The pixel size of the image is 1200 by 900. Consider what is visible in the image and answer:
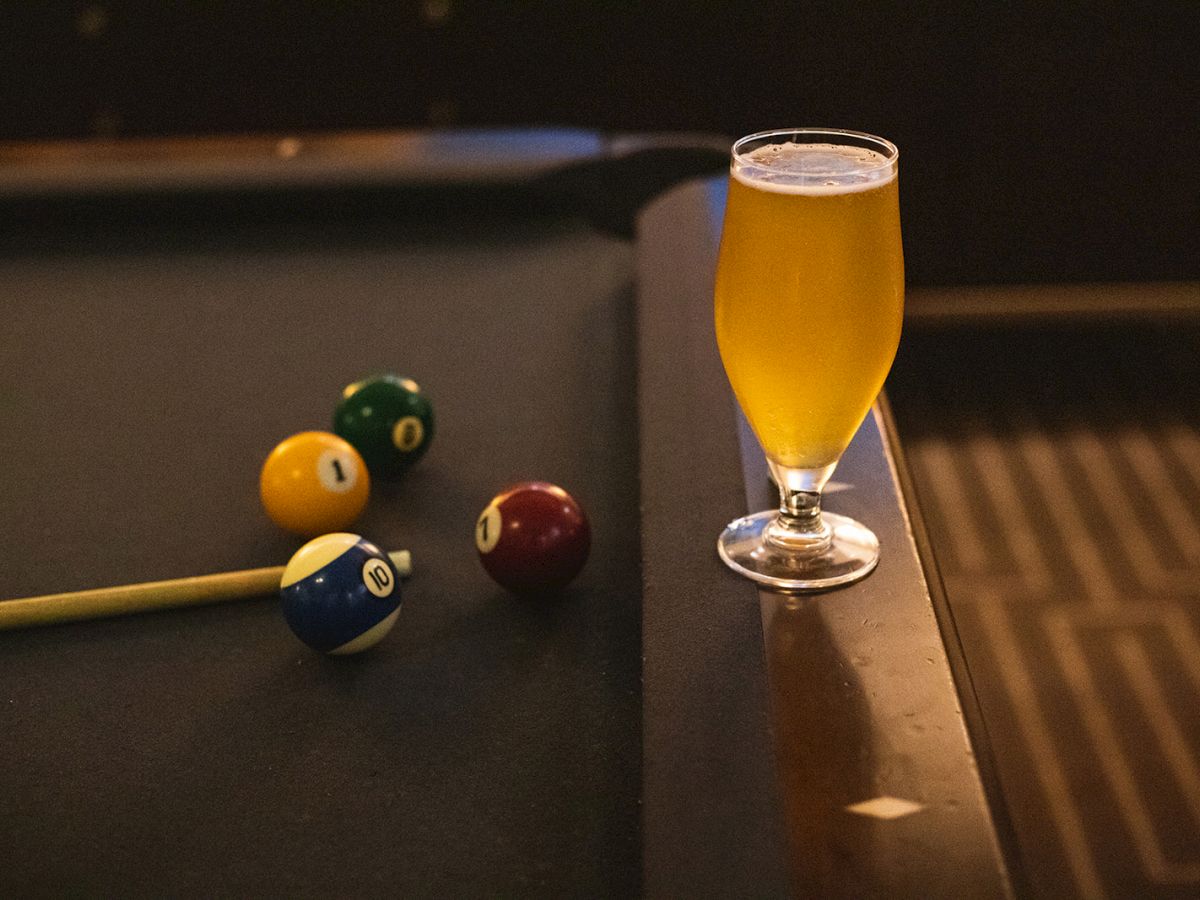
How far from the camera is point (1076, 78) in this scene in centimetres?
304

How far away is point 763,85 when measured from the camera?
10.6ft

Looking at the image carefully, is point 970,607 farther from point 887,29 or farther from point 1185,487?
point 887,29

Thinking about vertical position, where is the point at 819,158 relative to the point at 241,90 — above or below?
above

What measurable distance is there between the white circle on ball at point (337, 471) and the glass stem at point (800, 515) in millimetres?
332

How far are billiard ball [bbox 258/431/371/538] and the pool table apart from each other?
0.03m

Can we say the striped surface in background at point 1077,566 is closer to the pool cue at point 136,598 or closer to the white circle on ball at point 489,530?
the white circle on ball at point 489,530

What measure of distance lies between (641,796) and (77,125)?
3.19 m

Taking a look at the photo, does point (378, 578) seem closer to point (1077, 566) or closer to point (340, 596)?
point (340, 596)

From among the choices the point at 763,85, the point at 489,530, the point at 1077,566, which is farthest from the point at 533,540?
the point at 763,85

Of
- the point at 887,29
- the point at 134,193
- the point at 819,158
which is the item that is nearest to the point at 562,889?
the point at 819,158

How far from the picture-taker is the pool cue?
87 cm

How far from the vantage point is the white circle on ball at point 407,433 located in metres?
1.07

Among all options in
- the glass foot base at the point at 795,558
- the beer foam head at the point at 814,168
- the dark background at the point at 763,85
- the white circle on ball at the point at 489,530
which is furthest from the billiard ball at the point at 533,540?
the dark background at the point at 763,85

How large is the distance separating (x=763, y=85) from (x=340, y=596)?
106 inches
